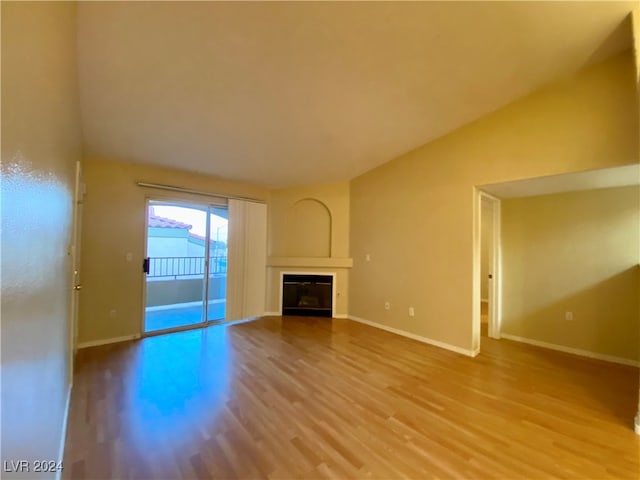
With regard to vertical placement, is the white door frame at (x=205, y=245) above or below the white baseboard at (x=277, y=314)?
above

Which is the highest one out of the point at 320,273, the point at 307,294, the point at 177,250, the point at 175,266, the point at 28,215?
the point at 28,215

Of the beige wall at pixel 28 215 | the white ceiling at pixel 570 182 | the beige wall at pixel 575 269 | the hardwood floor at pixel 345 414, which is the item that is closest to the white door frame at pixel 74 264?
the hardwood floor at pixel 345 414

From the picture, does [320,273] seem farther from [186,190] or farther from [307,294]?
[186,190]

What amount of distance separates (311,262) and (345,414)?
3.09m

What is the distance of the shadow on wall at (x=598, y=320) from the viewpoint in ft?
10.3

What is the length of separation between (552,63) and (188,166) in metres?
4.27

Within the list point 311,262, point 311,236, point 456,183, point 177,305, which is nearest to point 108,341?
point 177,305

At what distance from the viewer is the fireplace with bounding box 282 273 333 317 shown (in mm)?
5113

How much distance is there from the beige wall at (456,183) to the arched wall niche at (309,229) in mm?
611

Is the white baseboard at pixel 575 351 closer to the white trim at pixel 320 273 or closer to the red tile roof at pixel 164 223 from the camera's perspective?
the white trim at pixel 320 273

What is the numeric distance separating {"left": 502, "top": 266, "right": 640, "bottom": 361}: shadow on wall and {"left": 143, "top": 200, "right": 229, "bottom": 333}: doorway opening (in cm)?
473

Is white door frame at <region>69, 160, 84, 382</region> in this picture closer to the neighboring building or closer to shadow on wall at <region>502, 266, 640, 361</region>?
the neighboring building

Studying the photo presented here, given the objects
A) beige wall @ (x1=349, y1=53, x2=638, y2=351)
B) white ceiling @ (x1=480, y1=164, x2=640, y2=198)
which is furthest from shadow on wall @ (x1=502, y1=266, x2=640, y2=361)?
beige wall @ (x1=349, y1=53, x2=638, y2=351)

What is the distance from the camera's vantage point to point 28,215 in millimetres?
804
